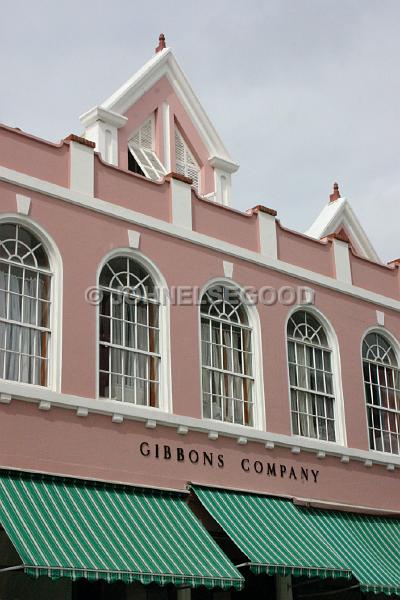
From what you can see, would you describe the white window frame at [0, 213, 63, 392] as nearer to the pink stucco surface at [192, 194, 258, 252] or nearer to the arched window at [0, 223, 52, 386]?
the arched window at [0, 223, 52, 386]

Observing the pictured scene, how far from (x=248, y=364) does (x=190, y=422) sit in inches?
88.7

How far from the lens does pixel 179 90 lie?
72.5 feet

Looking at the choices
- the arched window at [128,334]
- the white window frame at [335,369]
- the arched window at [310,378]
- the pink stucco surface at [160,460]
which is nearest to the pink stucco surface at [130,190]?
the arched window at [128,334]

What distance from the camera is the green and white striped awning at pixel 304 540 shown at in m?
16.4

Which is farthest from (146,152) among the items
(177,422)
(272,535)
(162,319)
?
(272,535)

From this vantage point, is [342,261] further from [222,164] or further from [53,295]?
[53,295]

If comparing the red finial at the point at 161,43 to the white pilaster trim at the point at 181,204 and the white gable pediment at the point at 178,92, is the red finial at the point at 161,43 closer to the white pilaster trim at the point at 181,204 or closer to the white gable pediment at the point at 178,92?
the white gable pediment at the point at 178,92

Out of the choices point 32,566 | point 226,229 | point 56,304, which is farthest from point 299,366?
point 32,566

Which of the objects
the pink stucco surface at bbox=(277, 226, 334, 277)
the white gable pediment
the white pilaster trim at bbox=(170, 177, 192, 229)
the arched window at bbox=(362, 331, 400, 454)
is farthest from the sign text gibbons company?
the white gable pediment

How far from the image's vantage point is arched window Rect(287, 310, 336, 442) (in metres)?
19.8

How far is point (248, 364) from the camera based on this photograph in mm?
19062

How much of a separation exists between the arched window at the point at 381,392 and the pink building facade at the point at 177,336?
4 cm

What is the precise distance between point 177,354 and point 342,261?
572 centimetres

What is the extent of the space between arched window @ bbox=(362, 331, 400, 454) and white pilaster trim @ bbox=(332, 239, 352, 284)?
140cm
